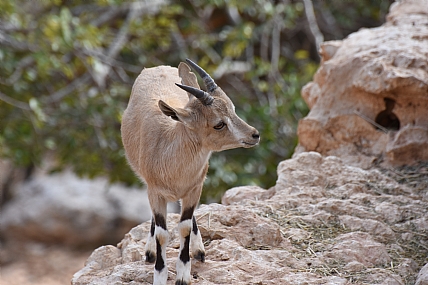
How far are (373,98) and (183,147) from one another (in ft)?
10.0

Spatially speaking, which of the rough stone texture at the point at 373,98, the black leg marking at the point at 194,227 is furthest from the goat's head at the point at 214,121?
the rough stone texture at the point at 373,98

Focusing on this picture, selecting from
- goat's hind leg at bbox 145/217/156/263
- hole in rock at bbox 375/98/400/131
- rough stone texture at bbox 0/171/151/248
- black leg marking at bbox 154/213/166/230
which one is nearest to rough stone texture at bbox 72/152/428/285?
goat's hind leg at bbox 145/217/156/263

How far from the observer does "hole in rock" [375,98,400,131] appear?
7.76 m

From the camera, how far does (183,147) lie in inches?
217

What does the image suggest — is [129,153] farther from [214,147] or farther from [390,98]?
[390,98]

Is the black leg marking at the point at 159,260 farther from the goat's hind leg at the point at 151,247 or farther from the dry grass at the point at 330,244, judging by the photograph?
the dry grass at the point at 330,244

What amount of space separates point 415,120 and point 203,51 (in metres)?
6.65

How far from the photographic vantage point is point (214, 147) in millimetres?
5477

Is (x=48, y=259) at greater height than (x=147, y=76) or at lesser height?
lesser

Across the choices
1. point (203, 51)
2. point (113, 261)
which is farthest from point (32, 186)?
point (113, 261)

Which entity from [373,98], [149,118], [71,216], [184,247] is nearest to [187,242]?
[184,247]

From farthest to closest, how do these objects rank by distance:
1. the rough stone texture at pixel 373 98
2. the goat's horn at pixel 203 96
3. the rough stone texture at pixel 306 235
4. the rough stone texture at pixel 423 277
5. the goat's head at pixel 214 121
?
the rough stone texture at pixel 373 98
the rough stone texture at pixel 306 235
the goat's head at pixel 214 121
the goat's horn at pixel 203 96
the rough stone texture at pixel 423 277

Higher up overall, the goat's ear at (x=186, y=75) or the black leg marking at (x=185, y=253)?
the goat's ear at (x=186, y=75)

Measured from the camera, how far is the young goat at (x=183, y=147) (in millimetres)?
5375
